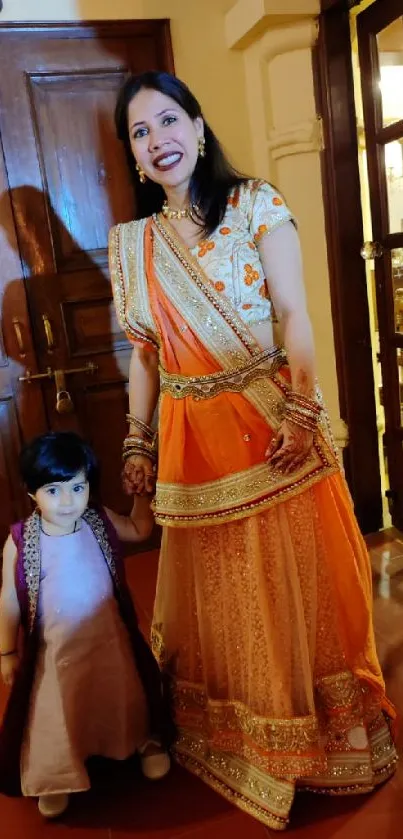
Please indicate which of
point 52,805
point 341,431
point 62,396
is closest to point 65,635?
point 52,805

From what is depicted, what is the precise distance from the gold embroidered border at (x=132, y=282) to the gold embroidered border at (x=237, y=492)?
12.8 inches

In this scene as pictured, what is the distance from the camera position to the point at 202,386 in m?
1.32

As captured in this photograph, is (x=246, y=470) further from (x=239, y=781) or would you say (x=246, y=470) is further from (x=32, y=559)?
(x=239, y=781)

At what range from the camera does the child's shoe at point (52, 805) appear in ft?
4.67

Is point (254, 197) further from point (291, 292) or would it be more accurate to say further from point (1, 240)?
point (1, 240)

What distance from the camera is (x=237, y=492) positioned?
1.32m

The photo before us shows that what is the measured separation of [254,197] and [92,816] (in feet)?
4.37

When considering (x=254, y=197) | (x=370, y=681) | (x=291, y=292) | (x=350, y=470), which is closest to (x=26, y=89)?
(x=254, y=197)

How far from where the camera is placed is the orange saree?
4.29ft

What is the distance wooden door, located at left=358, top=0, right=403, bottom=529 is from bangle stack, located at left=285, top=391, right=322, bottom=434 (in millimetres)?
1225

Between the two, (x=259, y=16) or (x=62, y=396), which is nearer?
(x=259, y=16)

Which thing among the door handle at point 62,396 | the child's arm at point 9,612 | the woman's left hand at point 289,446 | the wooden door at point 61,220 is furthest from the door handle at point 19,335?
the woman's left hand at point 289,446

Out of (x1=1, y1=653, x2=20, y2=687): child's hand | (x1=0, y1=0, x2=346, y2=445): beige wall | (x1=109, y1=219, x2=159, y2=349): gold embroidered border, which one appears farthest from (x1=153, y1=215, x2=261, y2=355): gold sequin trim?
(x1=0, y1=0, x2=346, y2=445): beige wall

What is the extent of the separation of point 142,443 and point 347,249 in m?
1.29
